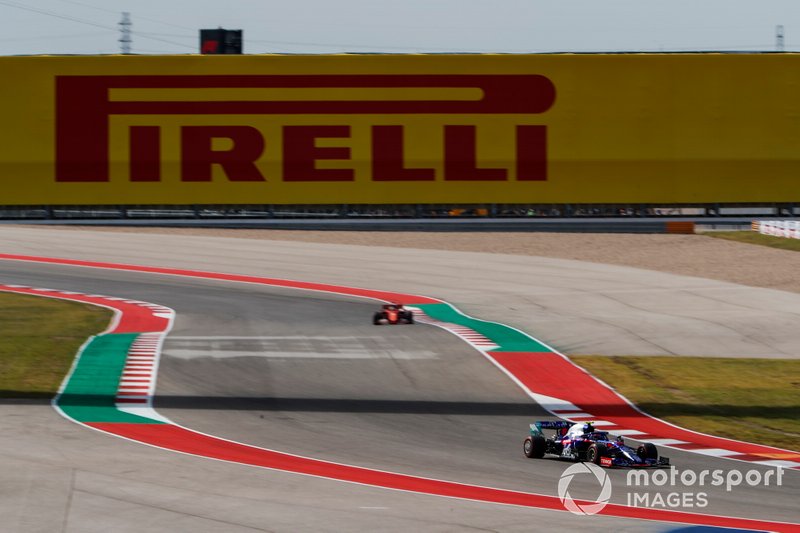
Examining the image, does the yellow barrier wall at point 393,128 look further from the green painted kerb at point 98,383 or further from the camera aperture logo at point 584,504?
the camera aperture logo at point 584,504

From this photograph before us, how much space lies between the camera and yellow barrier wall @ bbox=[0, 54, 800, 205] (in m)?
18.9

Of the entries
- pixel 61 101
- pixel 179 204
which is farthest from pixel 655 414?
pixel 61 101

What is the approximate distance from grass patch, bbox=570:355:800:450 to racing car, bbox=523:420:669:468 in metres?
3.94

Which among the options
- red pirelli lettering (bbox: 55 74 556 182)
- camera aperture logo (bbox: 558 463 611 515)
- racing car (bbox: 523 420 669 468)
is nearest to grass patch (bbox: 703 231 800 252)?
red pirelli lettering (bbox: 55 74 556 182)

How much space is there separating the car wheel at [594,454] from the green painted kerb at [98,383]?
332 inches

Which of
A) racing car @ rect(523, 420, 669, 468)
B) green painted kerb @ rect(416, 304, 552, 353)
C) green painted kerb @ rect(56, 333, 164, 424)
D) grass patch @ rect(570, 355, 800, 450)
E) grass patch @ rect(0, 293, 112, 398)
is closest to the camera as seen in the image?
racing car @ rect(523, 420, 669, 468)

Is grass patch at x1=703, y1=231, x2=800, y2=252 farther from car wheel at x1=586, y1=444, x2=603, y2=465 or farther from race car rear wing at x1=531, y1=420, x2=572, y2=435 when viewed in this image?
car wheel at x1=586, y1=444, x2=603, y2=465

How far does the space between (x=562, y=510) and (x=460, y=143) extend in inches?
319

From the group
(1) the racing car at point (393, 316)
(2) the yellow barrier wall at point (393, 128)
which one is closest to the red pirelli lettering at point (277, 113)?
(2) the yellow barrier wall at point (393, 128)

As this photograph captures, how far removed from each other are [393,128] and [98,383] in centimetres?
961

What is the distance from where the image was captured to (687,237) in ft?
172

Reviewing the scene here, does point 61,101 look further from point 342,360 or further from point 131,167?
point 342,360

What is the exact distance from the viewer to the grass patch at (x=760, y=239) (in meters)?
51.7

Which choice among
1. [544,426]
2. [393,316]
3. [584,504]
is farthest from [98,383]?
[584,504]
